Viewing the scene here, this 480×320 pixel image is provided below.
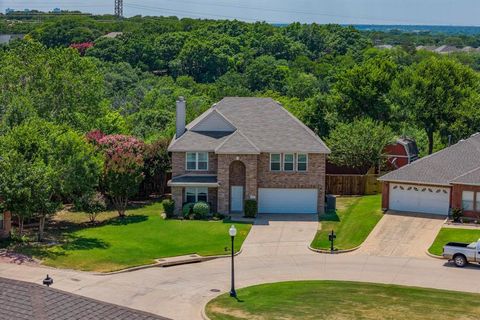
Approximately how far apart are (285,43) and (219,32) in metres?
15.0

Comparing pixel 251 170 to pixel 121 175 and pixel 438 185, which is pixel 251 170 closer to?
pixel 121 175

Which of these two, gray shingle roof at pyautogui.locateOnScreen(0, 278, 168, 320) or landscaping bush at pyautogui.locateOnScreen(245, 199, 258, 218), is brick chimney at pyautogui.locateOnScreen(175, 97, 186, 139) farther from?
gray shingle roof at pyautogui.locateOnScreen(0, 278, 168, 320)

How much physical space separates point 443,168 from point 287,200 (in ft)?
32.8

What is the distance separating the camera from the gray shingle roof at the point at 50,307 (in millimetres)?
16016

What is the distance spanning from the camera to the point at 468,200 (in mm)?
45062

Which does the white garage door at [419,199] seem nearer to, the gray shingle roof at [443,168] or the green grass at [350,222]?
the gray shingle roof at [443,168]

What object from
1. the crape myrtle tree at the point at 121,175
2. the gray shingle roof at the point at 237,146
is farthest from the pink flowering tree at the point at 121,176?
the gray shingle roof at the point at 237,146

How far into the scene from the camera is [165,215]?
48.4 metres

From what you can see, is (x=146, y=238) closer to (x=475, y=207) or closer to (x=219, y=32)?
(x=475, y=207)

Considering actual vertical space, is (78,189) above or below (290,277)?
above

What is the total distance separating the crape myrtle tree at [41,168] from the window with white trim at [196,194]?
6674mm

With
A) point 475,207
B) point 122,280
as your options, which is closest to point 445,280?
point 475,207

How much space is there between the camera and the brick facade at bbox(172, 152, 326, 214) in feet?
159

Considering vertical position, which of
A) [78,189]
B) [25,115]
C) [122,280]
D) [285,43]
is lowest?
[122,280]
